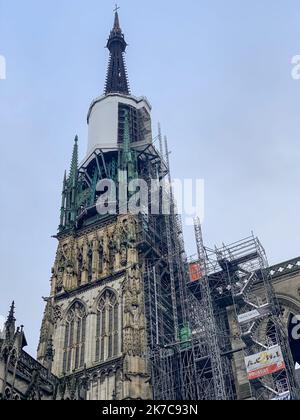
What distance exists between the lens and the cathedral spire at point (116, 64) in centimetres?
7325

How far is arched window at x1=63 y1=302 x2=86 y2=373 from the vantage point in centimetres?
4594

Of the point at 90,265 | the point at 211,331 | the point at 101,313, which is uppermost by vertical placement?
the point at 90,265

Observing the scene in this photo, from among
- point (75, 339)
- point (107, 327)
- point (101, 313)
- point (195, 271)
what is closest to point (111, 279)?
point (101, 313)

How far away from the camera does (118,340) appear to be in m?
44.8

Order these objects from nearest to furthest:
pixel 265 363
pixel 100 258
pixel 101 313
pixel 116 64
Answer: pixel 265 363
pixel 101 313
pixel 100 258
pixel 116 64

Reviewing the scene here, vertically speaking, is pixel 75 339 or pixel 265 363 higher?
pixel 75 339

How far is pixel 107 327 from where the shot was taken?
46.2 m

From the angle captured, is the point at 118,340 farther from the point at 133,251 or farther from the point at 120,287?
the point at 133,251

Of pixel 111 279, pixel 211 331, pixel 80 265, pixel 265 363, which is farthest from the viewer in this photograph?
pixel 80 265

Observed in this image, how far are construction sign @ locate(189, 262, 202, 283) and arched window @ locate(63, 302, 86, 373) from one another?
8.89 m

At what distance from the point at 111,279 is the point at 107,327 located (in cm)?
418

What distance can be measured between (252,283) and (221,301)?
2688 millimetres

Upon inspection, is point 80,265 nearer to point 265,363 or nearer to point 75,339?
point 75,339

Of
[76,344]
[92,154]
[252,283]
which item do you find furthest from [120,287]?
[92,154]
